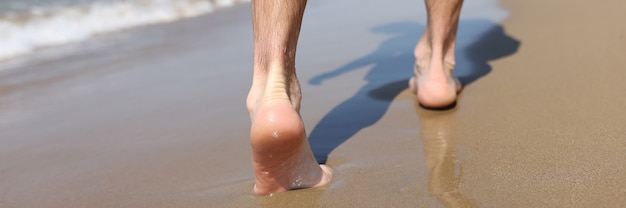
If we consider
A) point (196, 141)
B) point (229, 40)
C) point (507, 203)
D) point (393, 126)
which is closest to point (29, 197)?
point (196, 141)

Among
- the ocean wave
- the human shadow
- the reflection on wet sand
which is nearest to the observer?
the reflection on wet sand

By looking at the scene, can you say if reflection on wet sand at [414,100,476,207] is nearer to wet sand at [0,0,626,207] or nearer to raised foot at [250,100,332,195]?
wet sand at [0,0,626,207]

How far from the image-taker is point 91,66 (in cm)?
308

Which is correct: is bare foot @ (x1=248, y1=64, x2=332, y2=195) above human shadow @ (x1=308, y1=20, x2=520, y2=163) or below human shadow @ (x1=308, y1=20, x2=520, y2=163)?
above

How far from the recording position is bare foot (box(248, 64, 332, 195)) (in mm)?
1272

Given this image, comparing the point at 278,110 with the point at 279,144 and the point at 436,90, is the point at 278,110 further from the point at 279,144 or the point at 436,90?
the point at 436,90

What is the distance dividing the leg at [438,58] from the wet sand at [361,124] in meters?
0.04

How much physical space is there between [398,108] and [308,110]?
0.86ft

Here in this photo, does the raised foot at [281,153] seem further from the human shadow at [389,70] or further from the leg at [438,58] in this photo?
the leg at [438,58]

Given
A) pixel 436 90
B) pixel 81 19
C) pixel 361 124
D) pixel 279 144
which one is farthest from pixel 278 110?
pixel 81 19

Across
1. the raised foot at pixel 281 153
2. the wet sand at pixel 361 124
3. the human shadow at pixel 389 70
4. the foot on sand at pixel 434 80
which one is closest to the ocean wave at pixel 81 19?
the wet sand at pixel 361 124

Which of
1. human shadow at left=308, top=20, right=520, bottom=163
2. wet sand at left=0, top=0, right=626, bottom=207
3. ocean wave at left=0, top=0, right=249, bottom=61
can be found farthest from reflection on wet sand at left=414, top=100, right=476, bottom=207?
ocean wave at left=0, top=0, right=249, bottom=61

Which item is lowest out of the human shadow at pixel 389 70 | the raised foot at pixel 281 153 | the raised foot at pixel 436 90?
the human shadow at pixel 389 70

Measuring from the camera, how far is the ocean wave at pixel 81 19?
3873 mm
